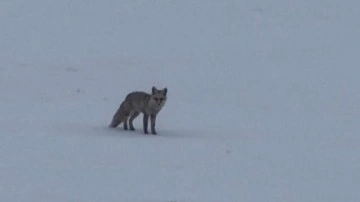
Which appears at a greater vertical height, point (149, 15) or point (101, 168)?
point (149, 15)

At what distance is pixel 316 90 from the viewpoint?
66.0ft

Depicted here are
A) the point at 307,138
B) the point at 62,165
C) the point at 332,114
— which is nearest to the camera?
the point at 62,165

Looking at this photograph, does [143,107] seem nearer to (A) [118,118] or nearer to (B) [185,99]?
(A) [118,118]

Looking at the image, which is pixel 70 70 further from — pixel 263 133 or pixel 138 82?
pixel 263 133

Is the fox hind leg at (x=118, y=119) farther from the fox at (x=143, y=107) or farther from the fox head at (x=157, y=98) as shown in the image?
the fox head at (x=157, y=98)

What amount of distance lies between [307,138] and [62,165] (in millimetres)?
4828

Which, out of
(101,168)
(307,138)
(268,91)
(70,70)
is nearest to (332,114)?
(268,91)

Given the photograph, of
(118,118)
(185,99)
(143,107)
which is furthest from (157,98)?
(185,99)

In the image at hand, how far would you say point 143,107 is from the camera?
13883 millimetres

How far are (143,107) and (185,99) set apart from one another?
454cm

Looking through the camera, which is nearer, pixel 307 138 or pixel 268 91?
pixel 307 138

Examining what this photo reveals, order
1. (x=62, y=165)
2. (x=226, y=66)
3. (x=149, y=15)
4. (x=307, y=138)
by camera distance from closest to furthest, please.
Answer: (x=62, y=165) < (x=307, y=138) < (x=226, y=66) < (x=149, y=15)

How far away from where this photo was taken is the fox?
13.8 m

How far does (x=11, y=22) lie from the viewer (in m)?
23.7
